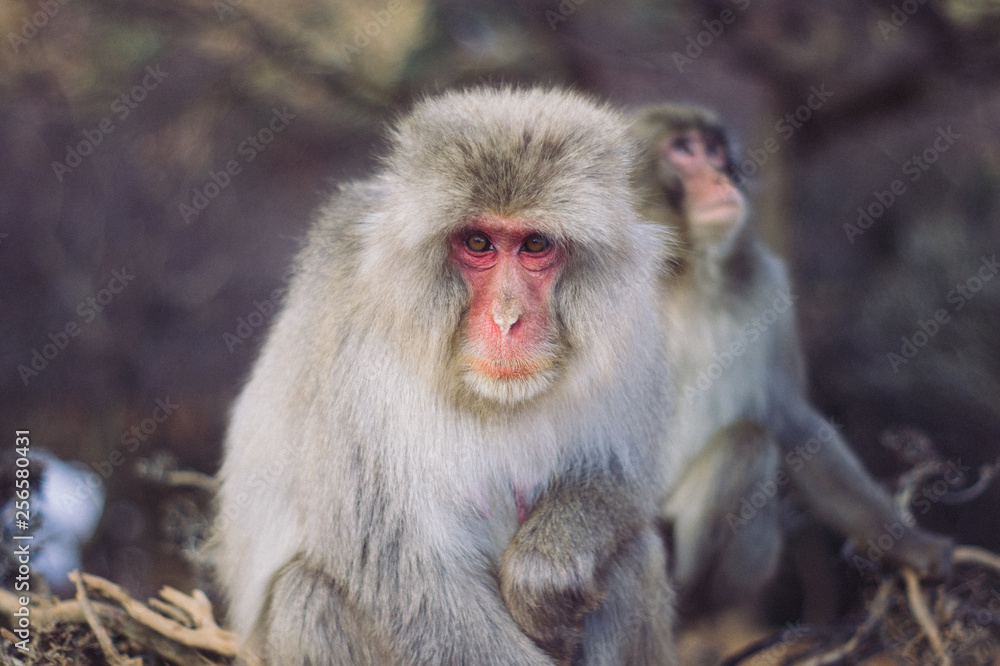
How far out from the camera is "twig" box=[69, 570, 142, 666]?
3.09m

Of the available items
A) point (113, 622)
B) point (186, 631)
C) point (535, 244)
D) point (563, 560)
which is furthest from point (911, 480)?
point (113, 622)

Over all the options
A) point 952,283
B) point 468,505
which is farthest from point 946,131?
point 468,505

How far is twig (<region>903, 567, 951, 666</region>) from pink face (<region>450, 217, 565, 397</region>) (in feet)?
7.68

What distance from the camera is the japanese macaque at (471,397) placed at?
249cm

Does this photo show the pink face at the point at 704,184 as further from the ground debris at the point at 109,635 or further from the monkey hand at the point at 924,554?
the ground debris at the point at 109,635

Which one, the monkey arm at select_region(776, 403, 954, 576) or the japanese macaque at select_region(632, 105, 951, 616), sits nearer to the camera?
the japanese macaque at select_region(632, 105, 951, 616)

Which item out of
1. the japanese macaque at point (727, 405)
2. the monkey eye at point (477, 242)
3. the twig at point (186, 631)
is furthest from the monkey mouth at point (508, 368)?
the japanese macaque at point (727, 405)

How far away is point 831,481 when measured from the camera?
14.5 feet

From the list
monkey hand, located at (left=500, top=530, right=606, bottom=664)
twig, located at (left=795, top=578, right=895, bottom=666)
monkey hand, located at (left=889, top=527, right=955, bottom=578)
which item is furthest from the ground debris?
monkey hand, located at (left=889, top=527, right=955, bottom=578)

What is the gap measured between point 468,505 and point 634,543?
654mm

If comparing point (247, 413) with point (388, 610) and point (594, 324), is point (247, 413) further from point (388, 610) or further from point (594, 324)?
point (594, 324)

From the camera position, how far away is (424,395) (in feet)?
8.41

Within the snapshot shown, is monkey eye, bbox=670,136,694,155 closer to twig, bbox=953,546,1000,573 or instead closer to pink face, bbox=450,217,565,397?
pink face, bbox=450,217,565,397

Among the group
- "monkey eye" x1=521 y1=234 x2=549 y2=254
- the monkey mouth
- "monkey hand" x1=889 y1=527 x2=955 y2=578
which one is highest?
"monkey eye" x1=521 y1=234 x2=549 y2=254
